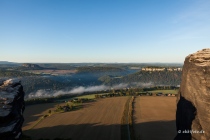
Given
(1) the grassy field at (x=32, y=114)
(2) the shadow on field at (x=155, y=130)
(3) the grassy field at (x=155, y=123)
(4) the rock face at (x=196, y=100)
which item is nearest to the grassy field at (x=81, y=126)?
(1) the grassy field at (x=32, y=114)

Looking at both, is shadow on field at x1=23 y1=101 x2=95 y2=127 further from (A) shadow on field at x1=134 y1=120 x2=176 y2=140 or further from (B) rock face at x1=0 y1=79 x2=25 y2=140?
(B) rock face at x1=0 y1=79 x2=25 y2=140

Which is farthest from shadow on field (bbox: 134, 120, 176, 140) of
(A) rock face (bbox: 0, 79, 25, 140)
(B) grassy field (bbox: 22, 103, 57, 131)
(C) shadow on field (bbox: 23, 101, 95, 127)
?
(C) shadow on field (bbox: 23, 101, 95, 127)

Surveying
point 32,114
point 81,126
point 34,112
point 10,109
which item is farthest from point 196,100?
point 34,112

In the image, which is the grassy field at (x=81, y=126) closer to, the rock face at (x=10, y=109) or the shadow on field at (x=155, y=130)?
the shadow on field at (x=155, y=130)

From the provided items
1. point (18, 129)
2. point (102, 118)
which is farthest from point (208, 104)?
point (102, 118)

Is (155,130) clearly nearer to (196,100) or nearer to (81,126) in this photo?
(81,126)

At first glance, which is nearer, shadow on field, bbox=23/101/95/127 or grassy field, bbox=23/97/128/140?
grassy field, bbox=23/97/128/140
